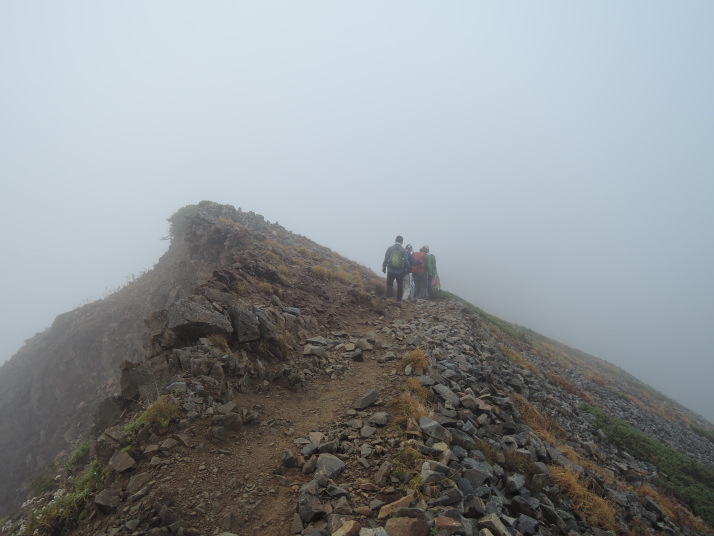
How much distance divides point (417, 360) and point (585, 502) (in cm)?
511

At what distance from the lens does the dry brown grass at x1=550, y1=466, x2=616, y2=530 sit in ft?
25.3

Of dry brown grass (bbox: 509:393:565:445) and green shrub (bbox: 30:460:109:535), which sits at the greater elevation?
→ dry brown grass (bbox: 509:393:565:445)

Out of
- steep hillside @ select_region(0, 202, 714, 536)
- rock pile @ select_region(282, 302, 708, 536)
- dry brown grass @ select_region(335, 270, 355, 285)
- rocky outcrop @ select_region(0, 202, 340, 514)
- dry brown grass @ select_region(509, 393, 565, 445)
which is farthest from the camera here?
rocky outcrop @ select_region(0, 202, 340, 514)

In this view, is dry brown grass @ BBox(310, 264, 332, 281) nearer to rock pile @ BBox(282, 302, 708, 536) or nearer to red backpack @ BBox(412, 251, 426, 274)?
red backpack @ BBox(412, 251, 426, 274)

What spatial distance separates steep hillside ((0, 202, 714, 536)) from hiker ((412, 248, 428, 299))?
677 cm

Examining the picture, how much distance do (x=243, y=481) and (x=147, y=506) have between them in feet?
5.16

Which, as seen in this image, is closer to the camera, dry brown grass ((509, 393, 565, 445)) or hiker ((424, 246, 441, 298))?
dry brown grass ((509, 393, 565, 445))

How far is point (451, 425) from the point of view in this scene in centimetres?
853

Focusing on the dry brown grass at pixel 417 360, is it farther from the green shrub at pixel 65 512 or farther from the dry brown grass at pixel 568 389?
the dry brown grass at pixel 568 389

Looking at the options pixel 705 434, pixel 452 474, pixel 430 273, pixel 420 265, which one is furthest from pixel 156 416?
pixel 705 434

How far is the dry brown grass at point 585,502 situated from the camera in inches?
303

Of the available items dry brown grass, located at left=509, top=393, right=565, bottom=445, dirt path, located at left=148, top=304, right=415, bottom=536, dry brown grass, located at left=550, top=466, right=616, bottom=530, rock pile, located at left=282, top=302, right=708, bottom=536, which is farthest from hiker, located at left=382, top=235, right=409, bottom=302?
dry brown grass, located at left=550, top=466, right=616, bottom=530

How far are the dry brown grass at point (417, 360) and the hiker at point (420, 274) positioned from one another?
14.0 m

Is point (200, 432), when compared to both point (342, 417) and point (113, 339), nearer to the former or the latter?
point (342, 417)
